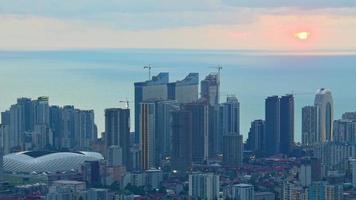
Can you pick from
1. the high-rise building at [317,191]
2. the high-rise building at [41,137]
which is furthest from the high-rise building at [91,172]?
the high-rise building at [41,137]

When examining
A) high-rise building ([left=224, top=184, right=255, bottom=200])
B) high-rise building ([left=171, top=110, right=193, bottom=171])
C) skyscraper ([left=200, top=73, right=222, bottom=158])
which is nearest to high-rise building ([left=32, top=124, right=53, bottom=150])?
high-rise building ([left=171, top=110, right=193, bottom=171])

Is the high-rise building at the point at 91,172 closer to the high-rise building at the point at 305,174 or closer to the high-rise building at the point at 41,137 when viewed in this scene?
the high-rise building at the point at 305,174

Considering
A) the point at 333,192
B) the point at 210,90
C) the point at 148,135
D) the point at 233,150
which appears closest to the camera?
the point at 333,192

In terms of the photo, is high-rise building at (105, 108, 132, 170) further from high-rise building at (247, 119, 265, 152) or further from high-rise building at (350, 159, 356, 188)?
high-rise building at (350, 159, 356, 188)

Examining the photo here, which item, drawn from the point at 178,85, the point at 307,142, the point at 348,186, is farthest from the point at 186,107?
the point at 348,186

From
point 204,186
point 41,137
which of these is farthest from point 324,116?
point 204,186

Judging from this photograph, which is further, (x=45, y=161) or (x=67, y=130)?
(x=67, y=130)

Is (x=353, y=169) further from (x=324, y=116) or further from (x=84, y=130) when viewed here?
(x=84, y=130)
